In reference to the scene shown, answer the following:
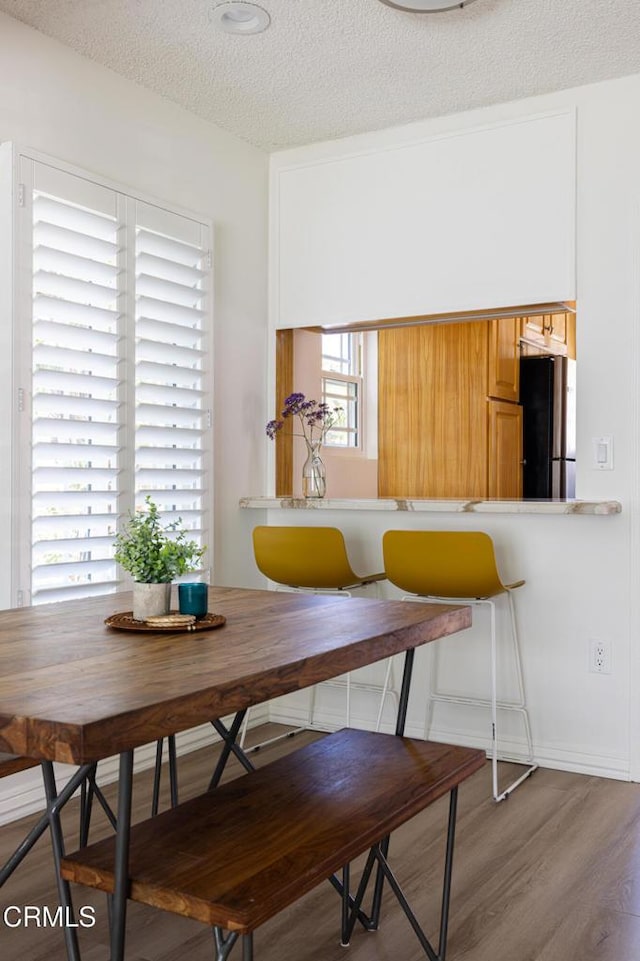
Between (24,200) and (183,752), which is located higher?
(24,200)

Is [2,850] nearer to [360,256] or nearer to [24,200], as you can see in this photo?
[24,200]

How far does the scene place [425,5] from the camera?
9.50ft

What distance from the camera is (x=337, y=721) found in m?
4.05

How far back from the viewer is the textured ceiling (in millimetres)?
3000

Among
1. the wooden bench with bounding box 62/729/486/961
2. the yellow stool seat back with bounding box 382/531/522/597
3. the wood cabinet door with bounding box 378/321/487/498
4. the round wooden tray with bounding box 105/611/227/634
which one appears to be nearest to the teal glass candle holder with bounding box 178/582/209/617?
the round wooden tray with bounding box 105/611/227/634

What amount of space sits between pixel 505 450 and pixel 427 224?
164 centimetres

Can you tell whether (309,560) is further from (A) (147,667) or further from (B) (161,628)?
(A) (147,667)

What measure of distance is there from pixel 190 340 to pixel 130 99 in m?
0.94

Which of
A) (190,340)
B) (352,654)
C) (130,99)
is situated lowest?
(352,654)

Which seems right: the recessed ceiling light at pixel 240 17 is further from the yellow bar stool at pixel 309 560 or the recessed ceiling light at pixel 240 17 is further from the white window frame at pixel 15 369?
the yellow bar stool at pixel 309 560

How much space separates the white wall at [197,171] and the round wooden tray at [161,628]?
1.07m

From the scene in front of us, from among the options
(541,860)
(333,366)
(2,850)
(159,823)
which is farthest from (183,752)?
(333,366)

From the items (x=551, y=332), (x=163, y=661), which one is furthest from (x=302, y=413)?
(x=163, y=661)

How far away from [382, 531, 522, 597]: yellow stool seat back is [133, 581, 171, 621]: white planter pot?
4.79 feet
